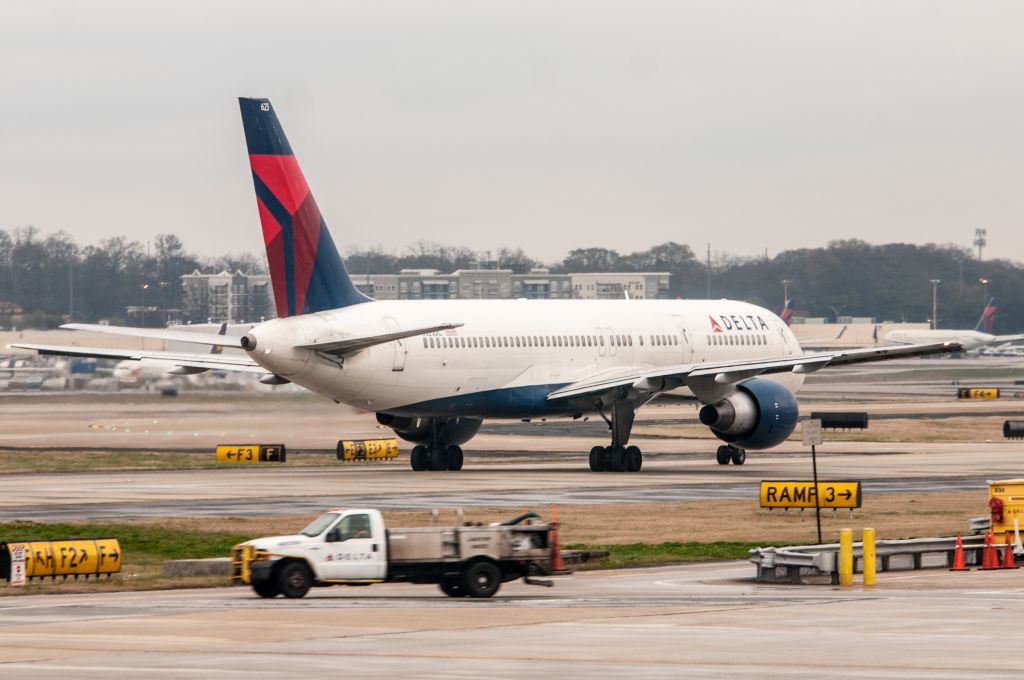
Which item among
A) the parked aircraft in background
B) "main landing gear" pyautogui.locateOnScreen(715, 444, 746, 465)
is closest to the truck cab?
"main landing gear" pyautogui.locateOnScreen(715, 444, 746, 465)

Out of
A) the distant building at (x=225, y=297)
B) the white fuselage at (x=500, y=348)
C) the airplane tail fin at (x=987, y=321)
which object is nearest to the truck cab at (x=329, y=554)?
the white fuselage at (x=500, y=348)

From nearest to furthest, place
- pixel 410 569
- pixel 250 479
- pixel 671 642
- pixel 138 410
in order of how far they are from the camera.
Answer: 1. pixel 671 642
2. pixel 410 569
3. pixel 250 479
4. pixel 138 410

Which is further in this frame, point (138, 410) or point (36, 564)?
point (138, 410)

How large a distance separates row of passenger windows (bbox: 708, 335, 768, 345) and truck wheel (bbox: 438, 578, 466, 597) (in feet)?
118

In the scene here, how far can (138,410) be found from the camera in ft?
285

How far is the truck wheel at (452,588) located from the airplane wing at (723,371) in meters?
26.8

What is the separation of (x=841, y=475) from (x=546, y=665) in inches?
1463

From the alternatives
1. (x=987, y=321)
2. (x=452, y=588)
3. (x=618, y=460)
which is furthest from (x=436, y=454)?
(x=987, y=321)

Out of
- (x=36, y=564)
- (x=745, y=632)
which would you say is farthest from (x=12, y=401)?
(x=745, y=632)

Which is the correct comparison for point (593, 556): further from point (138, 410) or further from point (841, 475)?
point (138, 410)

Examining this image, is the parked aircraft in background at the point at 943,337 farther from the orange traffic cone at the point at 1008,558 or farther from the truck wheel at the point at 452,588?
the truck wheel at the point at 452,588

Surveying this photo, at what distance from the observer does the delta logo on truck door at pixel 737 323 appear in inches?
2591

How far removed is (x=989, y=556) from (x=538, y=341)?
26.7 metres

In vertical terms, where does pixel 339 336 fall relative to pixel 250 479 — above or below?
above
